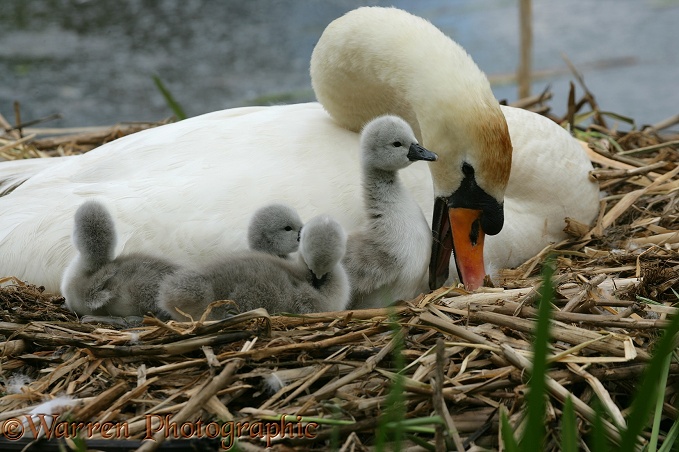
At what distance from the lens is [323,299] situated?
280 cm

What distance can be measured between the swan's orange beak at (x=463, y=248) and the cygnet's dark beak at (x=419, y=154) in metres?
0.25

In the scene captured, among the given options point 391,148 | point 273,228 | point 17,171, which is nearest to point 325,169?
point 391,148

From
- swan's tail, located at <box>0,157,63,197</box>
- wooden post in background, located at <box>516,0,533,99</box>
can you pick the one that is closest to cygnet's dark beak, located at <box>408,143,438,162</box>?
swan's tail, located at <box>0,157,63,197</box>

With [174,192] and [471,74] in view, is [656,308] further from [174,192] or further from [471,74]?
[174,192]

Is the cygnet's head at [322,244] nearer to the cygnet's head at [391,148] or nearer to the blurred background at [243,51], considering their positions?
the cygnet's head at [391,148]

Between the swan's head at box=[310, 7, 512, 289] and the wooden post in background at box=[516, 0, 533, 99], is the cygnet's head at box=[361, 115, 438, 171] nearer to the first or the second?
the swan's head at box=[310, 7, 512, 289]

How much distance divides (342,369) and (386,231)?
2.13 feet

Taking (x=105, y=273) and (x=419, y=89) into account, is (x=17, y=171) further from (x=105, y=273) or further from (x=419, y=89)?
(x=419, y=89)

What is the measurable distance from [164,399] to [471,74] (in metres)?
1.42

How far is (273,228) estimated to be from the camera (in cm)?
286

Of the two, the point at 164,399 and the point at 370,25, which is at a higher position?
the point at 370,25

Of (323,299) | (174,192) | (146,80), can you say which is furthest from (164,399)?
(146,80)

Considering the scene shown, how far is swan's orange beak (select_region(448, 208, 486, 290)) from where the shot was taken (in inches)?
122

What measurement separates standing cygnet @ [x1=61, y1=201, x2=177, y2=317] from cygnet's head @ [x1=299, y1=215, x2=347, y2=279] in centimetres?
43
